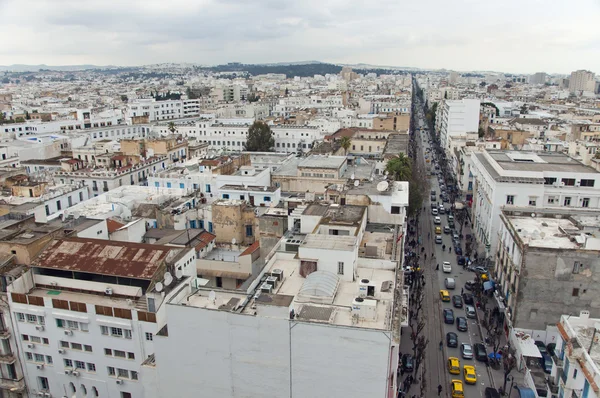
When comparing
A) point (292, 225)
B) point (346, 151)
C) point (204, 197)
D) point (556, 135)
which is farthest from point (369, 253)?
point (556, 135)

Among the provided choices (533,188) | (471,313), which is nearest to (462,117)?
(533,188)

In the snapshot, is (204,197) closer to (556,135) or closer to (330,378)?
(330,378)

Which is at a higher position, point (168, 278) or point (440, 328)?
point (168, 278)

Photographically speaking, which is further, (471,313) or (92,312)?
(471,313)

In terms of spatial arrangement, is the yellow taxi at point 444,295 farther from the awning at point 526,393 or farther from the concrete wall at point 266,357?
the concrete wall at point 266,357

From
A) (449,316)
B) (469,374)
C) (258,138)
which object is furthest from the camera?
(258,138)

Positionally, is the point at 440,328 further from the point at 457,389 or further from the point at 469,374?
the point at 457,389
